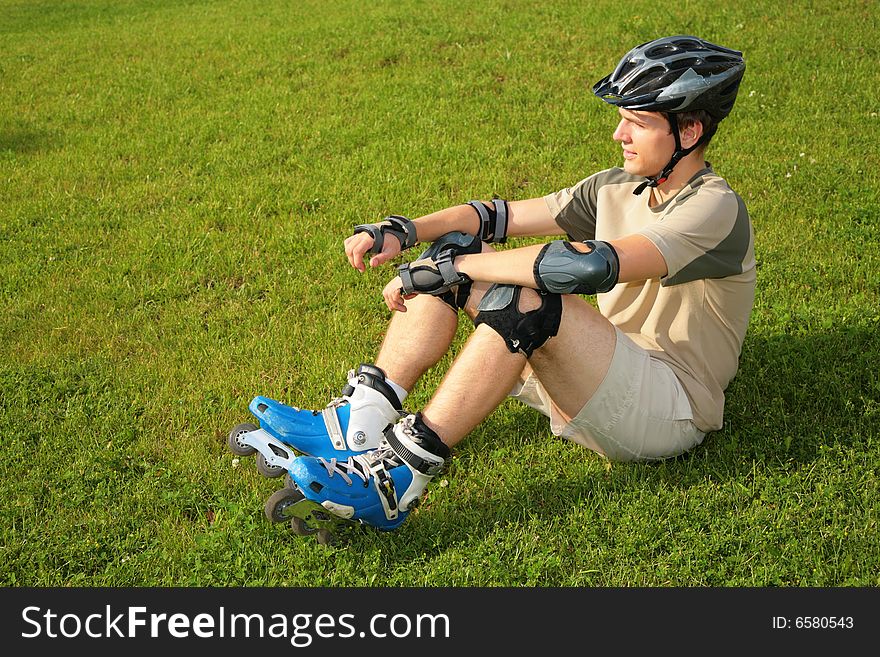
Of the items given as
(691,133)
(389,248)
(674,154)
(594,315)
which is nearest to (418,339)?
(389,248)

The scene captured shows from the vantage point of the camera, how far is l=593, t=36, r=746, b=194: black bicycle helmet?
447cm

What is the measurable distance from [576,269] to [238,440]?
6.69 feet

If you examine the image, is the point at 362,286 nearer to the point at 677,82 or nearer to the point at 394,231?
the point at 394,231

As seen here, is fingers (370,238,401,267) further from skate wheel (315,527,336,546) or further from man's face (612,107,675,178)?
skate wheel (315,527,336,546)

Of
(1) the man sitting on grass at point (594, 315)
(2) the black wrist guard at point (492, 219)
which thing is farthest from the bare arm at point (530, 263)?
(2) the black wrist guard at point (492, 219)

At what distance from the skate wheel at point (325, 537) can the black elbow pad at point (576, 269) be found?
5.10ft

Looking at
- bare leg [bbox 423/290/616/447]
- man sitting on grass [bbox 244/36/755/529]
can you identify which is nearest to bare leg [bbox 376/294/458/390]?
man sitting on grass [bbox 244/36/755/529]

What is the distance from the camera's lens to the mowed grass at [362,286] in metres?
4.54

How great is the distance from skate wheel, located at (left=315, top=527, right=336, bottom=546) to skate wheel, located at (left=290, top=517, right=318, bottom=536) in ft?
0.13

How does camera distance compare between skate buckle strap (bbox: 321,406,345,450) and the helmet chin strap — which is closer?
the helmet chin strap

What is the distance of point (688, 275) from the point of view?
4.21m

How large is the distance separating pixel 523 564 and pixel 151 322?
3.47 metres

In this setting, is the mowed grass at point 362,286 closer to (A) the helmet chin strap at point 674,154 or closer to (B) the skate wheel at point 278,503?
(B) the skate wheel at point 278,503

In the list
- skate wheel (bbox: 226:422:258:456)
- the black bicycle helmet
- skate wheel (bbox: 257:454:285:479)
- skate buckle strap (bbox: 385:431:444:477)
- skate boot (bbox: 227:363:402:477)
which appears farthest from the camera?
skate wheel (bbox: 226:422:258:456)
